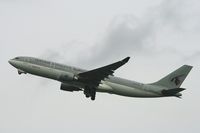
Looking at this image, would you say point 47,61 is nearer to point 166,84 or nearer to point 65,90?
point 65,90

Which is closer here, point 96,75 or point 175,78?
point 96,75

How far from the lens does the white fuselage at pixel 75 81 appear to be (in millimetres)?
68500

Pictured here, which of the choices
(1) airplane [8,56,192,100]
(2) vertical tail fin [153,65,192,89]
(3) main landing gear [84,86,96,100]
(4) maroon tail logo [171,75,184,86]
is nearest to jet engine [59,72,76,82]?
(1) airplane [8,56,192,100]

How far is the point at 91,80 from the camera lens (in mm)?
70312

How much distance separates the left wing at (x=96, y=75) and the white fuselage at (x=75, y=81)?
30.9 inches

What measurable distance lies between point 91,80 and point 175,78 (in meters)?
12.6

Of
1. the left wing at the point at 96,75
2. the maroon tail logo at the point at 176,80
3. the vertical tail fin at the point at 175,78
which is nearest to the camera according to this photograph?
the left wing at the point at 96,75

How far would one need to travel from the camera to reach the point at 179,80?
7494cm

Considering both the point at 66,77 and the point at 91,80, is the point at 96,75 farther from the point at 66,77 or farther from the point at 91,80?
the point at 66,77

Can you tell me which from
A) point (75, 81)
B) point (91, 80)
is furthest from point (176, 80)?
point (75, 81)

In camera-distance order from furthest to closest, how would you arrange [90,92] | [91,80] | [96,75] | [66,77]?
1. [90,92]
2. [91,80]
3. [96,75]
4. [66,77]

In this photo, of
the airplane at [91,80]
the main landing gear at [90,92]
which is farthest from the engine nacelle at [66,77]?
the main landing gear at [90,92]

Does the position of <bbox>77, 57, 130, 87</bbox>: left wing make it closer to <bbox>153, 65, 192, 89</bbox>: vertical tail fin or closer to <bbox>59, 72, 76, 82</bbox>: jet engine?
<bbox>59, 72, 76, 82</bbox>: jet engine

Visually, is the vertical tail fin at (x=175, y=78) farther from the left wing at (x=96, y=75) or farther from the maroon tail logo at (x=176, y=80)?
the left wing at (x=96, y=75)
